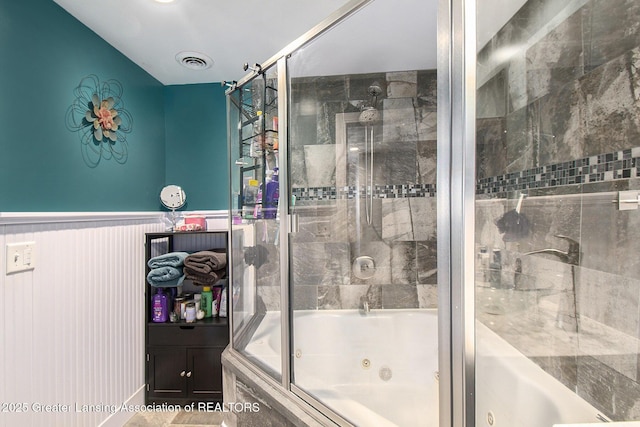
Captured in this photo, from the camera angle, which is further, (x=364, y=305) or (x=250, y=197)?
(x=364, y=305)

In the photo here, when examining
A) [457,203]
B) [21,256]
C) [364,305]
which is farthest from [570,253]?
[21,256]

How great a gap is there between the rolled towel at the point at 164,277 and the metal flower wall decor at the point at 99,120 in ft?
2.45

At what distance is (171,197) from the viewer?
6.74 ft

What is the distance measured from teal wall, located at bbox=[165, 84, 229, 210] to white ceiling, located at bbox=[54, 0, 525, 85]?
0.28 meters

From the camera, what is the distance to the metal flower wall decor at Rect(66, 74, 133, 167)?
4.71 ft

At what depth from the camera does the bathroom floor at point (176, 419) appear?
1.63 m

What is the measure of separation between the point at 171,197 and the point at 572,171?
2.36 m

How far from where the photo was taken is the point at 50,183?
1299 mm

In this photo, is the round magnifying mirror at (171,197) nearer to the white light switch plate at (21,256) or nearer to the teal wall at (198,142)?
the teal wall at (198,142)

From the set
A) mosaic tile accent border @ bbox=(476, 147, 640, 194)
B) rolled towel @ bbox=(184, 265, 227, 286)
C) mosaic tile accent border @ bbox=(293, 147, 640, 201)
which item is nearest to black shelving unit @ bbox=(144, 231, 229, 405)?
rolled towel @ bbox=(184, 265, 227, 286)

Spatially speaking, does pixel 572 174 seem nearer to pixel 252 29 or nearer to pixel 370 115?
pixel 370 115

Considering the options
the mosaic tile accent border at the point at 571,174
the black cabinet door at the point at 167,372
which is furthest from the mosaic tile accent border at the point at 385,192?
the black cabinet door at the point at 167,372

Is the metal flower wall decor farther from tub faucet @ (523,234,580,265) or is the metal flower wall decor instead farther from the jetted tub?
tub faucet @ (523,234,580,265)

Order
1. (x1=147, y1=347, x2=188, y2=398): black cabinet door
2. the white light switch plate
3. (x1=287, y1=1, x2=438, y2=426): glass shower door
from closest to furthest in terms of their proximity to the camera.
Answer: the white light switch plate < (x1=287, y1=1, x2=438, y2=426): glass shower door < (x1=147, y1=347, x2=188, y2=398): black cabinet door
